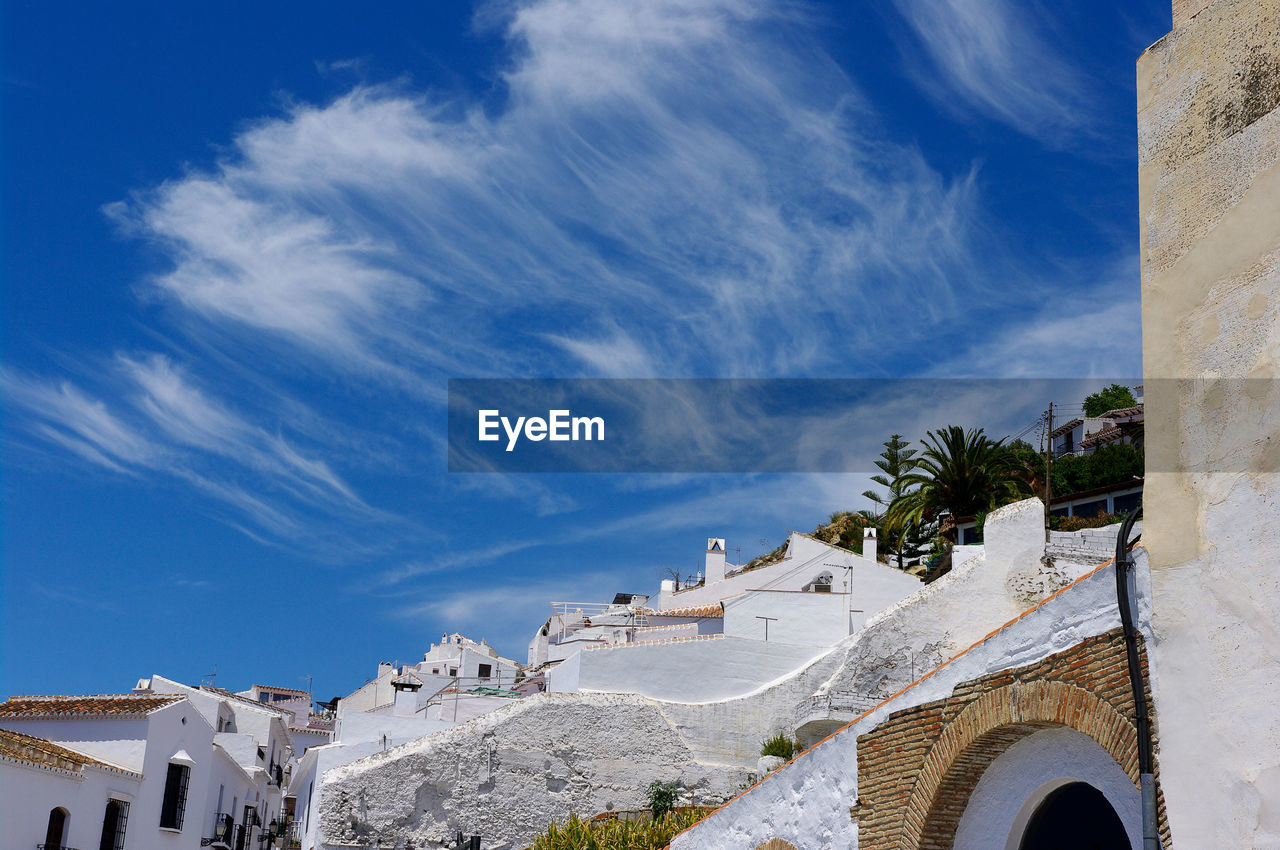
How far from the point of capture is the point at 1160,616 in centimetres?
720

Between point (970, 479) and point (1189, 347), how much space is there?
93.8 feet

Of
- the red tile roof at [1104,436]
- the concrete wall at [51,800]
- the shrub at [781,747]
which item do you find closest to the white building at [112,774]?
the concrete wall at [51,800]

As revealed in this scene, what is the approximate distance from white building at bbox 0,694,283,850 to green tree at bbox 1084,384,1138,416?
45.0 m

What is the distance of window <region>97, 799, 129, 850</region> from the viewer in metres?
23.3

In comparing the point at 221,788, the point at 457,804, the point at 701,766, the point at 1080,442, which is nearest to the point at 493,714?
the point at 457,804

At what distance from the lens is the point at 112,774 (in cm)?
2356

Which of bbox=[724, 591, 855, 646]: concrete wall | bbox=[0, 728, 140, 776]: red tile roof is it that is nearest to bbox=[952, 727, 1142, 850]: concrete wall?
bbox=[724, 591, 855, 646]: concrete wall

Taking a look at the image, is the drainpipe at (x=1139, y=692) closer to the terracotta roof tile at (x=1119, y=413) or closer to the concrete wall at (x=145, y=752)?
the concrete wall at (x=145, y=752)

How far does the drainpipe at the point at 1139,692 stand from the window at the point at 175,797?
23.6 metres

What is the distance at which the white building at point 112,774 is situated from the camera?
2100 centimetres

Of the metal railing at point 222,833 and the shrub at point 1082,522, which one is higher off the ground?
the shrub at point 1082,522

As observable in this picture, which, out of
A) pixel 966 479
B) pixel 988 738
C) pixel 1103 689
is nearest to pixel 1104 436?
pixel 966 479

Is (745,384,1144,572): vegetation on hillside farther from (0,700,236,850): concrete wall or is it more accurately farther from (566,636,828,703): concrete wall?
(0,700,236,850): concrete wall

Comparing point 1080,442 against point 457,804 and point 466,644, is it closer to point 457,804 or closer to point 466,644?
point 466,644
